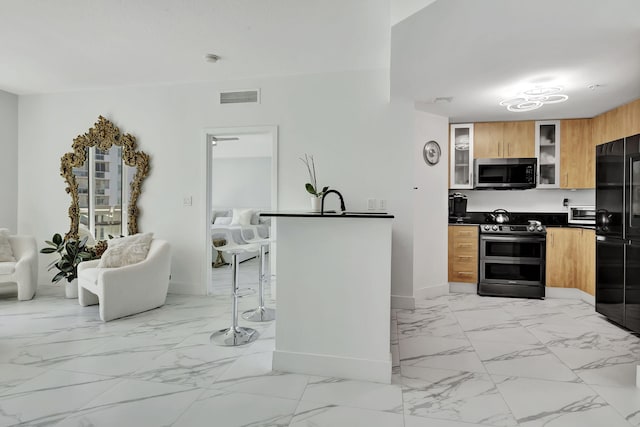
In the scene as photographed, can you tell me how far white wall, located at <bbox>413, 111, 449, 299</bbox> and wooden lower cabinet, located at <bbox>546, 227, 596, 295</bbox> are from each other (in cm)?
127

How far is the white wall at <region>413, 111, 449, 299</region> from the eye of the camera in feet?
14.1

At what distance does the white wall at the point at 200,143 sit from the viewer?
3867mm

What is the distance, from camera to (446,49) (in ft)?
8.56

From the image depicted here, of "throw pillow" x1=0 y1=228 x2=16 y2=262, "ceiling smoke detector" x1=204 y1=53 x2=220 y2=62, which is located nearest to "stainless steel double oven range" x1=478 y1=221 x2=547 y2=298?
"ceiling smoke detector" x1=204 y1=53 x2=220 y2=62

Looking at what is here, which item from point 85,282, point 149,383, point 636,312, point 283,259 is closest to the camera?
point 149,383

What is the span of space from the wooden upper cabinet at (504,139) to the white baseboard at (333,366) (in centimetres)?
356

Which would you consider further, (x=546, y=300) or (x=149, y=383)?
(x=546, y=300)

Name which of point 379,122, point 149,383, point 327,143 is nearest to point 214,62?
point 327,143

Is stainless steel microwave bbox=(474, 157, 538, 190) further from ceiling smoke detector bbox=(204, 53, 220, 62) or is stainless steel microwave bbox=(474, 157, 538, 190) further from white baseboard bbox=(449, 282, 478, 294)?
ceiling smoke detector bbox=(204, 53, 220, 62)

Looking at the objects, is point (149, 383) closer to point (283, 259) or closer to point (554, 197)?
point (283, 259)

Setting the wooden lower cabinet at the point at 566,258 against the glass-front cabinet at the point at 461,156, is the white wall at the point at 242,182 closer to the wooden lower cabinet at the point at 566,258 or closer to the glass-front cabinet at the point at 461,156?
the glass-front cabinet at the point at 461,156

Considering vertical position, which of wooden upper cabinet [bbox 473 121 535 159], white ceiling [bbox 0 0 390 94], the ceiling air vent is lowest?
wooden upper cabinet [bbox 473 121 535 159]

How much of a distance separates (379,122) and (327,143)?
615 millimetres

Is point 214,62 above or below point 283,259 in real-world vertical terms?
above
